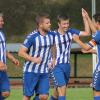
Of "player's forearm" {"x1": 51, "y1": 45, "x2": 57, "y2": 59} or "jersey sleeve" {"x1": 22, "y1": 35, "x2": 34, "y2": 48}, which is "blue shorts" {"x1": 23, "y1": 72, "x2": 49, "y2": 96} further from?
"player's forearm" {"x1": 51, "y1": 45, "x2": 57, "y2": 59}

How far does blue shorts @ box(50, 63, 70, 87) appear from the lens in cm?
1105

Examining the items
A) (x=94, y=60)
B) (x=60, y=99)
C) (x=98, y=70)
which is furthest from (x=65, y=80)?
(x=94, y=60)

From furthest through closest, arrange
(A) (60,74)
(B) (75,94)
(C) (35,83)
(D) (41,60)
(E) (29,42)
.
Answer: (B) (75,94) → (A) (60,74) → (C) (35,83) → (D) (41,60) → (E) (29,42)

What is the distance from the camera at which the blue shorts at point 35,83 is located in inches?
409

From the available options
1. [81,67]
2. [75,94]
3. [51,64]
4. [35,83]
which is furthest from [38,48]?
[81,67]

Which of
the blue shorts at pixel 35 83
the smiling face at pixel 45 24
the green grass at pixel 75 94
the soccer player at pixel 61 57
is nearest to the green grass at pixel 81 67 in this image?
the green grass at pixel 75 94

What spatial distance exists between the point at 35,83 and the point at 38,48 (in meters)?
0.61

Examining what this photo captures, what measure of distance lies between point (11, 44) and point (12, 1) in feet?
4.50

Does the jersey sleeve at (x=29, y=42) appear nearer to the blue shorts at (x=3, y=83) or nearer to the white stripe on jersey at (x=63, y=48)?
the blue shorts at (x=3, y=83)

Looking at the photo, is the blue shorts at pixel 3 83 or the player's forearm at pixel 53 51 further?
the player's forearm at pixel 53 51

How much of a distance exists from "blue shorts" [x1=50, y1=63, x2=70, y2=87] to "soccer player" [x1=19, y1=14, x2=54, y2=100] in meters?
0.65

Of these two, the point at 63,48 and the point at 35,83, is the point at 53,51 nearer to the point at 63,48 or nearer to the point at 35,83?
the point at 63,48

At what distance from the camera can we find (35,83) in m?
10.4

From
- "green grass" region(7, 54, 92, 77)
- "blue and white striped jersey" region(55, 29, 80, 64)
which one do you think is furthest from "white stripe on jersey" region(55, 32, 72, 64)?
"green grass" region(7, 54, 92, 77)
